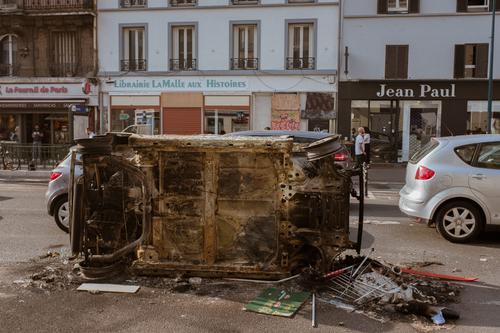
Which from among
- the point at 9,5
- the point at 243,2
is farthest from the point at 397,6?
the point at 9,5

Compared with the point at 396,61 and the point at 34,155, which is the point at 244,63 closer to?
the point at 396,61

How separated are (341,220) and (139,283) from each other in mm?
2254

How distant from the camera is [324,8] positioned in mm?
24938

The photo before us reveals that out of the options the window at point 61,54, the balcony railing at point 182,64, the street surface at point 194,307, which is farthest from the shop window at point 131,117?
the street surface at point 194,307

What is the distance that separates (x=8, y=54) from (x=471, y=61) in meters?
23.1

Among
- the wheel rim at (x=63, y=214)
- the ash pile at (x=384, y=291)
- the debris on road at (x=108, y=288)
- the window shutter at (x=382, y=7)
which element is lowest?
the debris on road at (x=108, y=288)

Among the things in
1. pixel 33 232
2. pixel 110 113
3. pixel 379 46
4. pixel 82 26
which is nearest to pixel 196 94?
pixel 110 113

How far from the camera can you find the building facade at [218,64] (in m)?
25.1

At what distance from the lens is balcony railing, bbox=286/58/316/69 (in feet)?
82.6

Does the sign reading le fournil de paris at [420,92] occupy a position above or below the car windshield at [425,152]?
above

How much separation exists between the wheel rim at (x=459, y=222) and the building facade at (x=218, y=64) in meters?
17.3

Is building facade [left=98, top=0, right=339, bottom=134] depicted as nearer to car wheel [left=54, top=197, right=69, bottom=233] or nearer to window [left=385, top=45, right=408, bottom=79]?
window [left=385, top=45, right=408, bottom=79]

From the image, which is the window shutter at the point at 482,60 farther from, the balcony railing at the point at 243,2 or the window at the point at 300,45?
the balcony railing at the point at 243,2

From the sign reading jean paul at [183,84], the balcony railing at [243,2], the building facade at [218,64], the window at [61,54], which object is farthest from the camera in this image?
the window at [61,54]
